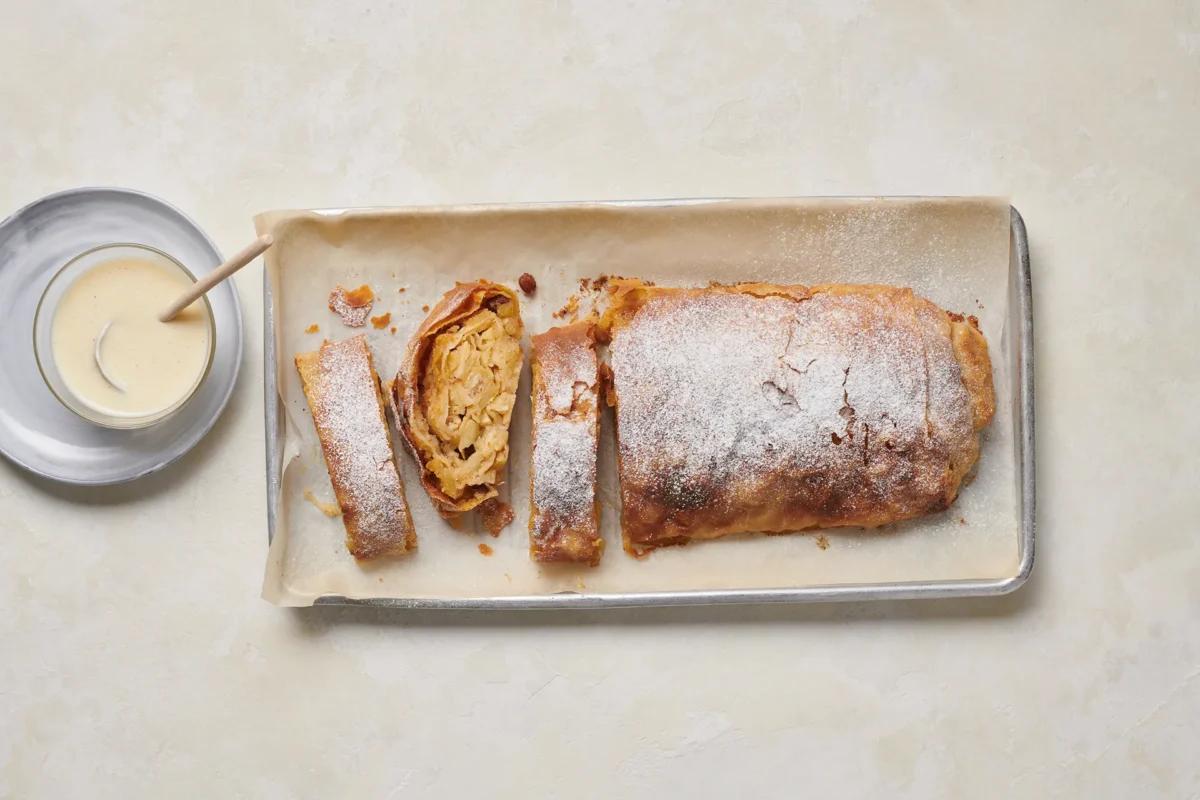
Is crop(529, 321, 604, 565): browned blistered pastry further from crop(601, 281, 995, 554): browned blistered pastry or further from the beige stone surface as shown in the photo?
the beige stone surface

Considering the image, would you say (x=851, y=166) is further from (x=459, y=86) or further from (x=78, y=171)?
(x=78, y=171)

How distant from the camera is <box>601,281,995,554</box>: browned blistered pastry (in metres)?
2.68

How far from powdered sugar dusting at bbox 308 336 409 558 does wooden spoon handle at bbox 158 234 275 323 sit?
14.5 inches

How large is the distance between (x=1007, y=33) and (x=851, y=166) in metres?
0.64

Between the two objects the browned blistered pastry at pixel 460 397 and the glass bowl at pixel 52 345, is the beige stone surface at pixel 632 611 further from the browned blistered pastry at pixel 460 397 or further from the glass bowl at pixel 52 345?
the browned blistered pastry at pixel 460 397

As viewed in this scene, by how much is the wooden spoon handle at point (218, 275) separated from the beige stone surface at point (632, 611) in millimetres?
317

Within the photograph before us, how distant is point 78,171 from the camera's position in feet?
9.65

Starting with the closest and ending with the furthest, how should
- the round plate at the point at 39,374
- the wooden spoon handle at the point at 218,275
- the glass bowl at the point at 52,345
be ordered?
the wooden spoon handle at the point at 218,275 < the glass bowl at the point at 52,345 < the round plate at the point at 39,374

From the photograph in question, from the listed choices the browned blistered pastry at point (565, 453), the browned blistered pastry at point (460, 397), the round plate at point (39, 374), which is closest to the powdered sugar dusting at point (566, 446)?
the browned blistered pastry at point (565, 453)

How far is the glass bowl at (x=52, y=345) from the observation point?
103 inches

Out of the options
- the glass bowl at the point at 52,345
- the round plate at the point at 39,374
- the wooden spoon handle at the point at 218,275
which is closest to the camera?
the wooden spoon handle at the point at 218,275

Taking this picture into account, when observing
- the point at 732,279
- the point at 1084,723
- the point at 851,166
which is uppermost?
the point at 851,166

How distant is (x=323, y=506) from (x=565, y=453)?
0.74 meters

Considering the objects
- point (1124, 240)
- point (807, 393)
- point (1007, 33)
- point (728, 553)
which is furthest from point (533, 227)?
point (1124, 240)
